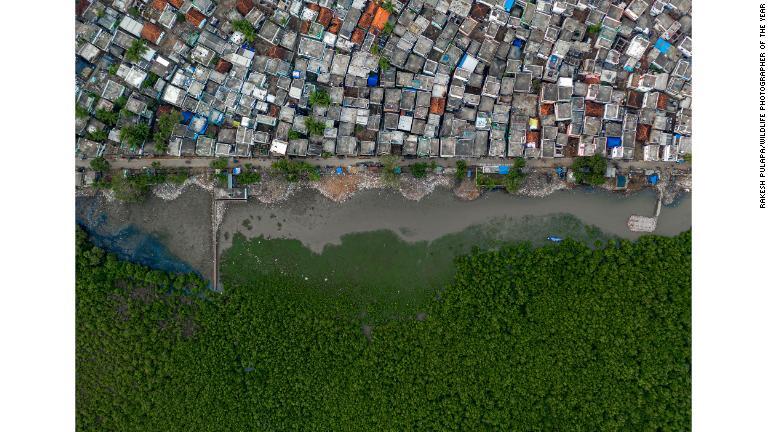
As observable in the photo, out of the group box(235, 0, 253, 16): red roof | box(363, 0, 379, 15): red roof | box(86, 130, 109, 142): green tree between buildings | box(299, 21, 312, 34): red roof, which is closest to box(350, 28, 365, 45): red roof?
box(363, 0, 379, 15): red roof

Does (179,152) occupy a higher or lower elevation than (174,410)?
higher

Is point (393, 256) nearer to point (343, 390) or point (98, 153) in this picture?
point (343, 390)

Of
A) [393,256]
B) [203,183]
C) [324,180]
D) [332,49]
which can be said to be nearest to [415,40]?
[332,49]

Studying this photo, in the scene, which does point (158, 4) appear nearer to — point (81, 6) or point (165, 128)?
point (81, 6)

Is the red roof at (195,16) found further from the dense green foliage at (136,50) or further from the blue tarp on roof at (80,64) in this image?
the blue tarp on roof at (80,64)

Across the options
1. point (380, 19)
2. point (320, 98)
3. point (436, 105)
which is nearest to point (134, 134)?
point (320, 98)
